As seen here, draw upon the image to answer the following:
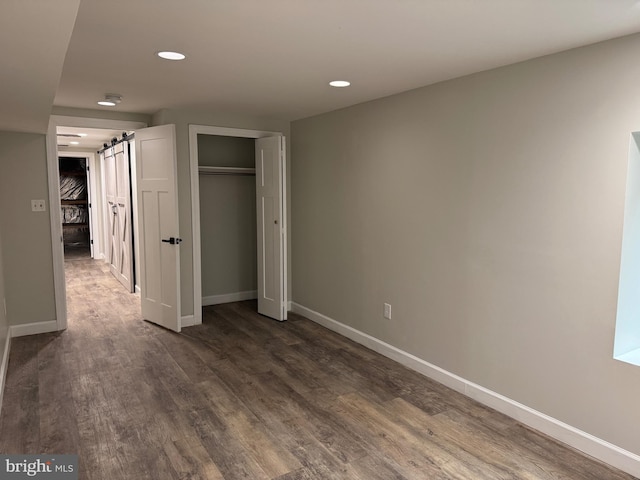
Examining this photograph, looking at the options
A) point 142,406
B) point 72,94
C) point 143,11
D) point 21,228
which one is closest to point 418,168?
point 143,11

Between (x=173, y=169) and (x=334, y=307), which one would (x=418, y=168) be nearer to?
(x=334, y=307)

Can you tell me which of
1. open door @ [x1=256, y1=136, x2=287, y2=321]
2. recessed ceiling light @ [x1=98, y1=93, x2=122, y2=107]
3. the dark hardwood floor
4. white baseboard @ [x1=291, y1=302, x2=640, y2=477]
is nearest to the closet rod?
open door @ [x1=256, y1=136, x2=287, y2=321]

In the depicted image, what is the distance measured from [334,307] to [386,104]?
2.04 meters

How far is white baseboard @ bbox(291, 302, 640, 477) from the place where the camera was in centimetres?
239

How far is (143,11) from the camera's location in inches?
77.5

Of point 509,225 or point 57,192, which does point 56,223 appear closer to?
point 57,192

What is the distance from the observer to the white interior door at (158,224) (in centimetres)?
435

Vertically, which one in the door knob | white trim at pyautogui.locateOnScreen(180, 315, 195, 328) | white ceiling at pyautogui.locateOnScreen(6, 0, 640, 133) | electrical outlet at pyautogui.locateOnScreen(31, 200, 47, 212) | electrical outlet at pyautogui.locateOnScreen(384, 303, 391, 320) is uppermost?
white ceiling at pyautogui.locateOnScreen(6, 0, 640, 133)

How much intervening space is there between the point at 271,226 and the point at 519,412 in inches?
116

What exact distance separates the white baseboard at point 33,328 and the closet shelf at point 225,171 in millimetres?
2162

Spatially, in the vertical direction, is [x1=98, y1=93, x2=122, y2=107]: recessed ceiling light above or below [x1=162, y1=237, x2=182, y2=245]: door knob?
above

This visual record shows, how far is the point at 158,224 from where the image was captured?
180 inches

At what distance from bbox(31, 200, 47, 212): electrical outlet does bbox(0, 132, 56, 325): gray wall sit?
3cm

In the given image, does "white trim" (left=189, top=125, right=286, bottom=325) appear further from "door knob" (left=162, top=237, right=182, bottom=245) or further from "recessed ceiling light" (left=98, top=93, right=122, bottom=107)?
"recessed ceiling light" (left=98, top=93, right=122, bottom=107)
